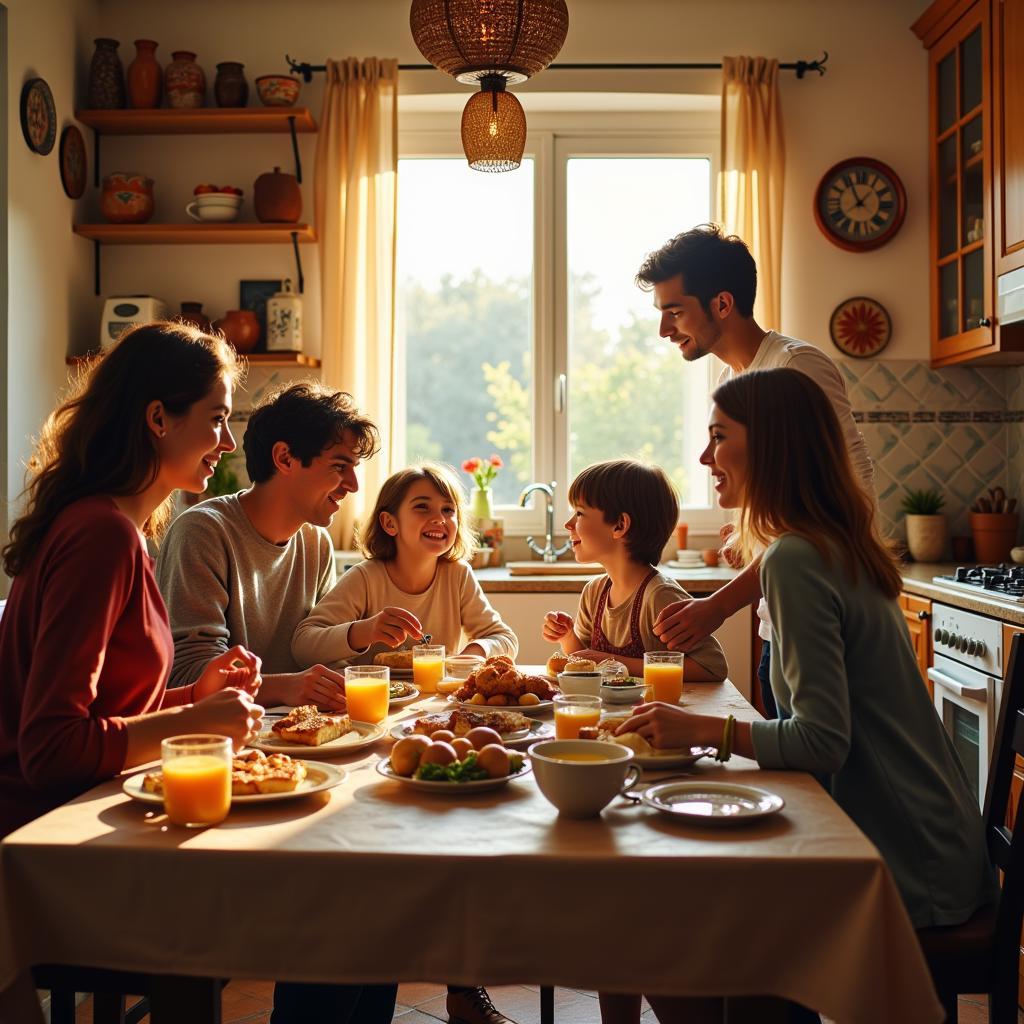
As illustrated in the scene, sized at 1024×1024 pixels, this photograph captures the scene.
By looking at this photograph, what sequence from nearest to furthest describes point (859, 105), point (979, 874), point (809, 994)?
point (809, 994)
point (979, 874)
point (859, 105)

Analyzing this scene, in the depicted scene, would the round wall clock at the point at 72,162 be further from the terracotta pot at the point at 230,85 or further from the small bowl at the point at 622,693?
the small bowl at the point at 622,693

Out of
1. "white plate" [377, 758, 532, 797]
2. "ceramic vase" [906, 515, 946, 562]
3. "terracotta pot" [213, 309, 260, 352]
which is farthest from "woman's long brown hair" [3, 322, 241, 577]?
"ceramic vase" [906, 515, 946, 562]

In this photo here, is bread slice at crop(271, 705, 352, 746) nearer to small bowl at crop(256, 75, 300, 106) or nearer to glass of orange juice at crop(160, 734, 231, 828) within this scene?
glass of orange juice at crop(160, 734, 231, 828)

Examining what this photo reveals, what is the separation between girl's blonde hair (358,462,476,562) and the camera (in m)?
2.63

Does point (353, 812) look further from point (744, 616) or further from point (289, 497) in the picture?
point (744, 616)

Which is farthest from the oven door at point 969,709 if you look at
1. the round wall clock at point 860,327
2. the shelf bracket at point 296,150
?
the shelf bracket at point 296,150

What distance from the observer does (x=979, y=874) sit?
1.61 m

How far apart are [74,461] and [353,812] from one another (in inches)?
28.1

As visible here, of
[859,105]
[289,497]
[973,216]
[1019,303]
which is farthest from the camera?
[859,105]

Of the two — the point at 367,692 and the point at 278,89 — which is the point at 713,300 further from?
the point at 278,89

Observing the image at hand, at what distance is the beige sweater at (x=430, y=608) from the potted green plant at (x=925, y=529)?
2099 mm

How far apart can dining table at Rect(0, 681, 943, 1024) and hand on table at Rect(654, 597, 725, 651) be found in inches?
34.8

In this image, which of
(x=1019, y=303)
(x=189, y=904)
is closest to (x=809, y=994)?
(x=189, y=904)

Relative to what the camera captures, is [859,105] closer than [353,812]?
No
